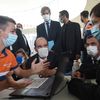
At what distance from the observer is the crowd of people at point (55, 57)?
1.14 m

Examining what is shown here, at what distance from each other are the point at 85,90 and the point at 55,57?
0.88m

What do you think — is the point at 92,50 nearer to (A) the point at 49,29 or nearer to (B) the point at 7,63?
(B) the point at 7,63

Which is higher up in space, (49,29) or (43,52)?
(49,29)

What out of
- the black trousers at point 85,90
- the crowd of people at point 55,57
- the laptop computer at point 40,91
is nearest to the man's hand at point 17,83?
the crowd of people at point 55,57

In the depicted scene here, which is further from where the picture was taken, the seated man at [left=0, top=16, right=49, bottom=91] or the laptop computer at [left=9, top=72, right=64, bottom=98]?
the seated man at [left=0, top=16, right=49, bottom=91]

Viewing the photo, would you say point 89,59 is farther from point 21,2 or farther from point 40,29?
point 21,2

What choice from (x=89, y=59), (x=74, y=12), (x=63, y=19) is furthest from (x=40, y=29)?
(x=74, y=12)

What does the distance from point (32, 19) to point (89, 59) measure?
3187mm

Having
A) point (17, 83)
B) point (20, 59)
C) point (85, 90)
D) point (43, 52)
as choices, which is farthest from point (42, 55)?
point (85, 90)

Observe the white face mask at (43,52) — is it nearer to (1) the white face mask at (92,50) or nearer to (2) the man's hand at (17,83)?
(1) the white face mask at (92,50)

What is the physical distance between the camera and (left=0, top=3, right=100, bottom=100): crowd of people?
1.14m

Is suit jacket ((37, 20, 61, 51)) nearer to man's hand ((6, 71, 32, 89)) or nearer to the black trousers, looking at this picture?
man's hand ((6, 71, 32, 89))

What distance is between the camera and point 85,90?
1.01 metres

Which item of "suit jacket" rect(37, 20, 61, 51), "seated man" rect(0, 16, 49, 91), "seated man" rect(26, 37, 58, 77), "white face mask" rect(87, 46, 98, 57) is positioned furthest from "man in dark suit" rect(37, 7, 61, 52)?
"seated man" rect(0, 16, 49, 91)
